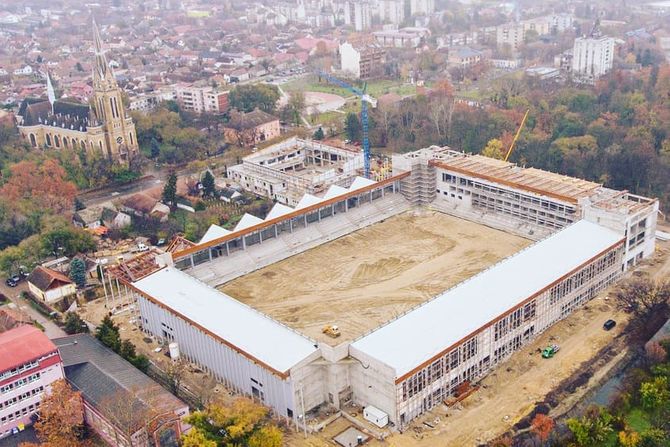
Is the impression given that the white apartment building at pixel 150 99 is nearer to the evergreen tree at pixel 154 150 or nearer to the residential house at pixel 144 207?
the evergreen tree at pixel 154 150

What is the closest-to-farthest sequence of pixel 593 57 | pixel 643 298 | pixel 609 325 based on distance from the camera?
pixel 609 325 < pixel 643 298 < pixel 593 57

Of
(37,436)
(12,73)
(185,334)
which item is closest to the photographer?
(37,436)

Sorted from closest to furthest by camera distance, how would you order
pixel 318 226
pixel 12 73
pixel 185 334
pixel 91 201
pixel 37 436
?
pixel 37 436 → pixel 185 334 → pixel 318 226 → pixel 91 201 → pixel 12 73

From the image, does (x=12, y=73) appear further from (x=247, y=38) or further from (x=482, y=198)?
(x=482, y=198)

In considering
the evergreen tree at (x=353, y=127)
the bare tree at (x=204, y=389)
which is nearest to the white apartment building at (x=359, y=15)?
the evergreen tree at (x=353, y=127)

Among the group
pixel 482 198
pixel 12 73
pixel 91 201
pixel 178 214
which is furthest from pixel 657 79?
pixel 12 73

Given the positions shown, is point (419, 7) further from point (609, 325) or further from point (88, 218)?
point (609, 325)

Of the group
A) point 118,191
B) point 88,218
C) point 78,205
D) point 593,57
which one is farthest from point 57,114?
point 593,57
